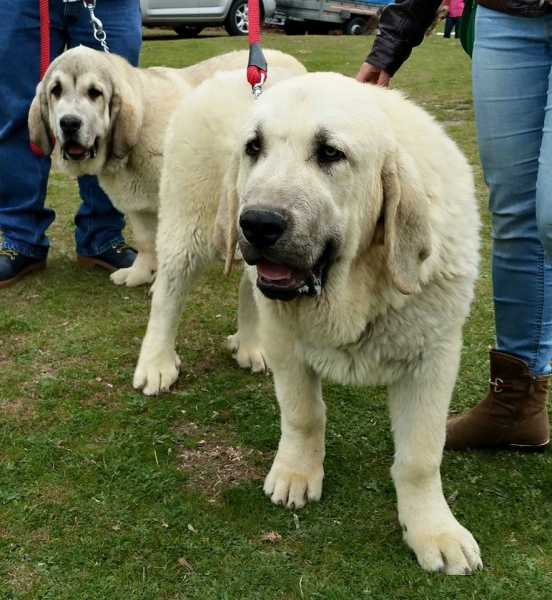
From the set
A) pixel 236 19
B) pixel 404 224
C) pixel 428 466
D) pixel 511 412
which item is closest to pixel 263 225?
pixel 404 224

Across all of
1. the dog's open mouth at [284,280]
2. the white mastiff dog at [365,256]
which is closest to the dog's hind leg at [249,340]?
the white mastiff dog at [365,256]

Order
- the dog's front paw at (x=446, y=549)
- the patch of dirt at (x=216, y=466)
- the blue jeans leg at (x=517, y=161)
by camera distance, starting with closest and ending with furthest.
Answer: the dog's front paw at (x=446, y=549), the blue jeans leg at (x=517, y=161), the patch of dirt at (x=216, y=466)

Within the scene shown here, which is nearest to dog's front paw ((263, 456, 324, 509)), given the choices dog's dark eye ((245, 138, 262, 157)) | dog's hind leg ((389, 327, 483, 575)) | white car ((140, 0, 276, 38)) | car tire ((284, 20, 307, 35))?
dog's hind leg ((389, 327, 483, 575))

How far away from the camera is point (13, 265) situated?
514 cm

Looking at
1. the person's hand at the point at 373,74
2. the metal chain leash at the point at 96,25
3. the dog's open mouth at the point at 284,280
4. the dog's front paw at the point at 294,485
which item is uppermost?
the person's hand at the point at 373,74

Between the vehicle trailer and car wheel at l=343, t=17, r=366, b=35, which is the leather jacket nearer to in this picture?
the vehicle trailer

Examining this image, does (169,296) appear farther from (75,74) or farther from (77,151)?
(75,74)

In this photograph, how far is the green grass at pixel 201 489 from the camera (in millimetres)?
2520

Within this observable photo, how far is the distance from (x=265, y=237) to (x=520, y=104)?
1.15m

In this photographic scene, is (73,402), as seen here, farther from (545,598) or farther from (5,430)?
(545,598)

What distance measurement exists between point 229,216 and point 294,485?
3.46 ft

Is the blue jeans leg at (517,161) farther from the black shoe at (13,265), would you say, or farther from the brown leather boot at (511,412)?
the black shoe at (13,265)

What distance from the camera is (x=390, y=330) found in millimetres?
2539

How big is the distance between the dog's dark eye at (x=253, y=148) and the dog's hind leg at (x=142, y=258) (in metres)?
2.78
